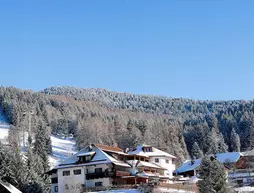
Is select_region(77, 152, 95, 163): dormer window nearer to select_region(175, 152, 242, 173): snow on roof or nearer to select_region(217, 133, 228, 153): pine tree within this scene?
select_region(175, 152, 242, 173): snow on roof

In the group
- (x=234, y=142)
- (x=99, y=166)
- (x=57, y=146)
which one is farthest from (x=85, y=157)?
(x=234, y=142)

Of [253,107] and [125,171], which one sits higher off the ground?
[253,107]

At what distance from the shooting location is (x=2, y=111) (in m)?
184

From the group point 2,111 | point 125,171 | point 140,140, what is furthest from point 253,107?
point 125,171

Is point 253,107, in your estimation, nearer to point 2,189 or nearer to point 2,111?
point 2,111

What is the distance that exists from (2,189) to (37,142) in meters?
53.5

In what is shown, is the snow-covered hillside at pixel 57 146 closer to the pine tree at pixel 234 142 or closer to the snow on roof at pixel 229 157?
the snow on roof at pixel 229 157

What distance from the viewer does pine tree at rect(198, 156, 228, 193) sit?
50.0 m

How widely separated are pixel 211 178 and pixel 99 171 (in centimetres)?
1956

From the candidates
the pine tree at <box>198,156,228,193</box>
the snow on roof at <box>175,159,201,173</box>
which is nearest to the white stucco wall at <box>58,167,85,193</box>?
the pine tree at <box>198,156,228,193</box>

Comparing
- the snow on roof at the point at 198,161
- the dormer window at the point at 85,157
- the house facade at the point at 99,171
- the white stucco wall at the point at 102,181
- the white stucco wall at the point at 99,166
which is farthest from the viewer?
the snow on roof at the point at 198,161

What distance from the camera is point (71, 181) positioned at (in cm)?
6662

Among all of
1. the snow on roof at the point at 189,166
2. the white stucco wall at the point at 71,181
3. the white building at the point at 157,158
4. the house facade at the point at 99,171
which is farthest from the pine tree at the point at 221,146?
the white stucco wall at the point at 71,181

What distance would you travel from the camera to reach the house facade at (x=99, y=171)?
64750 mm
